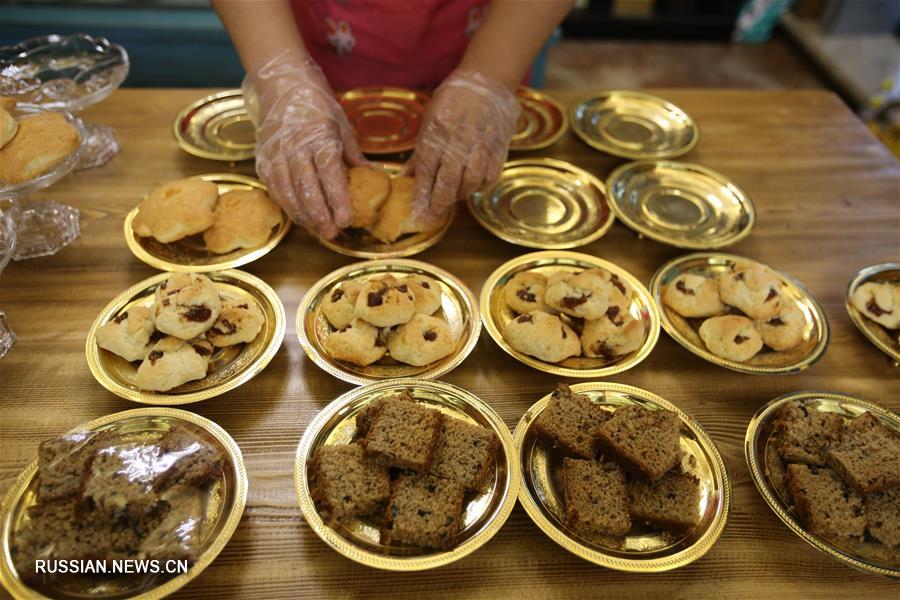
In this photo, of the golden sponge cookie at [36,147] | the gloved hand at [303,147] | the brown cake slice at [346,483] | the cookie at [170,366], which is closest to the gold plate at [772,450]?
the brown cake slice at [346,483]

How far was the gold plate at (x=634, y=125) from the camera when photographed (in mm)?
2840

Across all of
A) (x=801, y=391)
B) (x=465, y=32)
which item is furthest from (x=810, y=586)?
(x=465, y=32)

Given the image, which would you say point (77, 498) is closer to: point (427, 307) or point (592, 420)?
point (427, 307)

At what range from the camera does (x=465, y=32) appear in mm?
2875

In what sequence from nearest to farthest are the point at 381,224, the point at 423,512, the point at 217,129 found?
1. the point at 423,512
2. the point at 381,224
3. the point at 217,129

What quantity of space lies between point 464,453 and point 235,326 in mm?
847

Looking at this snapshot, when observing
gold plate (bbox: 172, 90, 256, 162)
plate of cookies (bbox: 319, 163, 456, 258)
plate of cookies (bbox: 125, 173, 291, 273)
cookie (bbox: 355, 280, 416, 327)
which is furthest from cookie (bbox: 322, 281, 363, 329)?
gold plate (bbox: 172, 90, 256, 162)

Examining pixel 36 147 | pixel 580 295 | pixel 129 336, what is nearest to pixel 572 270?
pixel 580 295

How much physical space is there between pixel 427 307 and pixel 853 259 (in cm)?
185

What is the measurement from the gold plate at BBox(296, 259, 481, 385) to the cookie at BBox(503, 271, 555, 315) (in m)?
0.14

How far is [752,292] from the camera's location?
210 cm

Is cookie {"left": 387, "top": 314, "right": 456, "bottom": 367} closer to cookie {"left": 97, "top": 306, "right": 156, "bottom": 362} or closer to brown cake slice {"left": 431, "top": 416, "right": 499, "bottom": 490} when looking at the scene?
brown cake slice {"left": 431, "top": 416, "right": 499, "bottom": 490}

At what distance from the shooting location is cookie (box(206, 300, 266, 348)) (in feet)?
6.14

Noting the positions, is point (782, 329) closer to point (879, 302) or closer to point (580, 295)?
point (879, 302)
